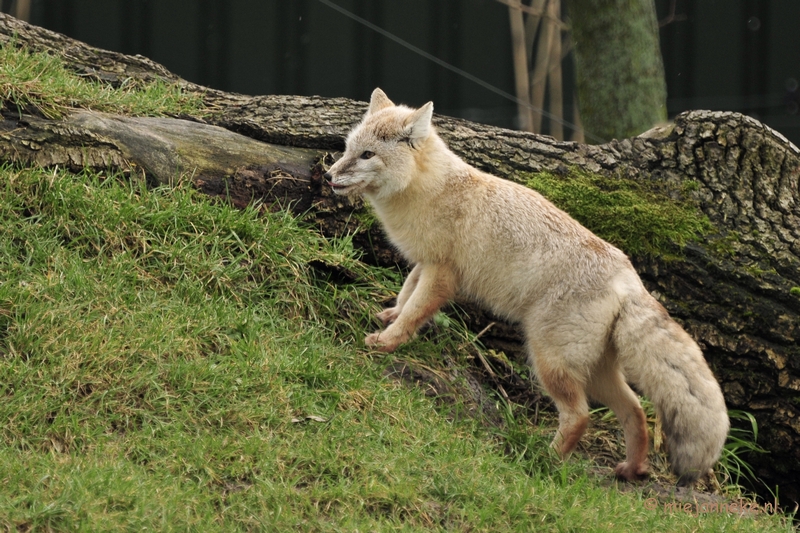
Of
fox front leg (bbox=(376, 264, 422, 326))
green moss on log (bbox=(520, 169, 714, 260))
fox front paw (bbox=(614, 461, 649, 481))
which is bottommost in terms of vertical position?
fox front paw (bbox=(614, 461, 649, 481))

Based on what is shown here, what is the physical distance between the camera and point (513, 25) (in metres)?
10.2

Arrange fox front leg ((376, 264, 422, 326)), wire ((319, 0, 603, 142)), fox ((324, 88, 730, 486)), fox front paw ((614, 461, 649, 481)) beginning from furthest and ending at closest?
wire ((319, 0, 603, 142)) < fox front leg ((376, 264, 422, 326)) < fox front paw ((614, 461, 649, 481)) < fox ((324, 88, 730, 486))

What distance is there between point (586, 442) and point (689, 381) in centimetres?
105

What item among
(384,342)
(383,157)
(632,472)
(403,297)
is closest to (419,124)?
(383,157)

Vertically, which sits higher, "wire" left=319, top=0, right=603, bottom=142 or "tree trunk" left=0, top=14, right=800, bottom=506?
"wire" left=319, top=0, right=603, bottom=142

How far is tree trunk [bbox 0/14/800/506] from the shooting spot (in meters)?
5.29

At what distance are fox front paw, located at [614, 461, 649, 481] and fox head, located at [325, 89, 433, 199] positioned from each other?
2117mm

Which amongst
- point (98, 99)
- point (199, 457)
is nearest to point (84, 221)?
point (98, 99)

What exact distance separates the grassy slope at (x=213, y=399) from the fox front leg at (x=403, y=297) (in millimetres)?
145

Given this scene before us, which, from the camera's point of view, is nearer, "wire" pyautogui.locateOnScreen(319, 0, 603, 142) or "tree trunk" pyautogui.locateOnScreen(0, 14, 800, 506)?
"tree trunk" pyautogui.locateOnScreen(0, 14, 800, 506)

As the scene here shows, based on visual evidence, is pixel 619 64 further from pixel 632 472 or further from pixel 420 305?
pixel 632 472

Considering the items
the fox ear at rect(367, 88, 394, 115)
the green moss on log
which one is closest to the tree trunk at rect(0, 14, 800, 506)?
the green moss on log

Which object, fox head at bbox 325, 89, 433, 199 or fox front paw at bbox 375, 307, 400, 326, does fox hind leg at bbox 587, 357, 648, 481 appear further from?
fox head at bbox 325, 89, 433, 199

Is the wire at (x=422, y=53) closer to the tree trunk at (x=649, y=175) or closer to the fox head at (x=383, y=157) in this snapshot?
the tree trunk at (x=649, y=175)
